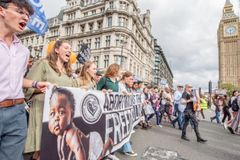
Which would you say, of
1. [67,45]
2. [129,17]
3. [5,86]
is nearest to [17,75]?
[5,86]

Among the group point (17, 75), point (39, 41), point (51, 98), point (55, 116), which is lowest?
point (55, 116)

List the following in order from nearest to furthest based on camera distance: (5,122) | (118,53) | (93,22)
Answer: (5,122), (118,53), (93,22)

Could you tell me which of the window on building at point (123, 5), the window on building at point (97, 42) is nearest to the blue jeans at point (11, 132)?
the window on building at point (123, 5)

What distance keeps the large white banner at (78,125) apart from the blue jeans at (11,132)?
401mm

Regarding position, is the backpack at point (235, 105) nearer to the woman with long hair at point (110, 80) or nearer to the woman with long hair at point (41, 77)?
the woman with long hair at point (110, 80)

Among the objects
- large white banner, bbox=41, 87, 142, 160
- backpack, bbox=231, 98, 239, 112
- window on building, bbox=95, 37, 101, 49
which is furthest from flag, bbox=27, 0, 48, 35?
window on building, bbox=95, 37, 101, 49

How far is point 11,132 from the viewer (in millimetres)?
1601

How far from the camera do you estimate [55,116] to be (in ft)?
7.21

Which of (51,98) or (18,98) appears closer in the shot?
(18,98)

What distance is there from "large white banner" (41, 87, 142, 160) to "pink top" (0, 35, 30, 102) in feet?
1.50

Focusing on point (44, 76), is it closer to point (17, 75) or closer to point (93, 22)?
point (17, 75)

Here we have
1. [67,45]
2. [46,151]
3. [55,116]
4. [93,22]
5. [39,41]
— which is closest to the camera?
[46,151]

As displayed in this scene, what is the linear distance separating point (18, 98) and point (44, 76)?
0.67 meters

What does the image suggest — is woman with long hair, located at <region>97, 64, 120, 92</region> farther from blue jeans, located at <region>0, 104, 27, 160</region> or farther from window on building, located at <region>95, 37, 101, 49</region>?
window on building, located at <region>95, 37, 101, 49</region>
